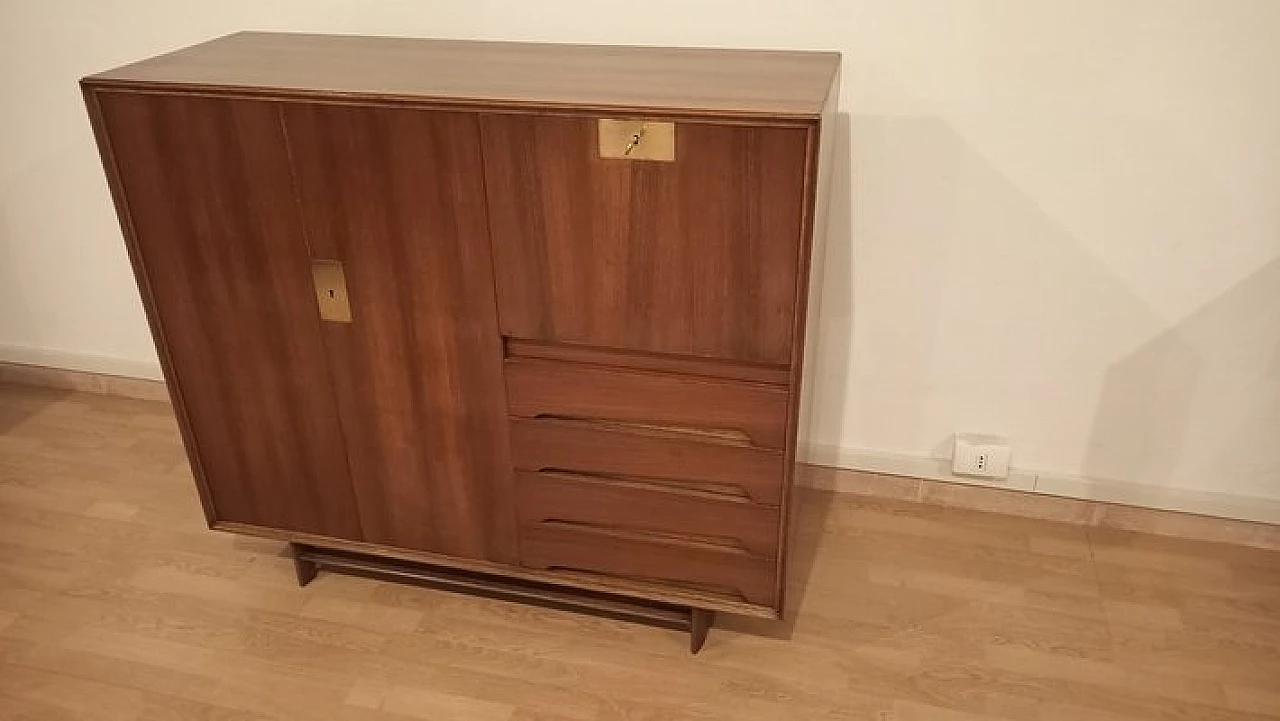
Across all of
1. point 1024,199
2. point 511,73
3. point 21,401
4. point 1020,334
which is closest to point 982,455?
point 1020,334

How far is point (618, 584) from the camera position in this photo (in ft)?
5.85

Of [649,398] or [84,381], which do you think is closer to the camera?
[649,398]

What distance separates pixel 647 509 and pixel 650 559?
112 mm

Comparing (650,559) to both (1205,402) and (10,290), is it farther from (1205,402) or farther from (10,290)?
(10,290)

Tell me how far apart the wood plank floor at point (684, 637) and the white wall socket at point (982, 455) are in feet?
0.40

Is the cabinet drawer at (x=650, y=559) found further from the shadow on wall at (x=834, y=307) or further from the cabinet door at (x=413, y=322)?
the shadow on wall at (x=834, y=307)

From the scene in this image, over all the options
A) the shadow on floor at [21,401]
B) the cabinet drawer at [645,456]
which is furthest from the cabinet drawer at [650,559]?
the shadow on floor at [21,401]

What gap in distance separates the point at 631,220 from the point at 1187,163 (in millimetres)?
1096

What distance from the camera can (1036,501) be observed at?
216cm

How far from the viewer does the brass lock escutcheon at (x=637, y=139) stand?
1.34 m

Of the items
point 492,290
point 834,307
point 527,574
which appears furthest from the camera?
point 834,307

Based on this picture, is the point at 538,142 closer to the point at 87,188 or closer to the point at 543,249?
the point at 543,249

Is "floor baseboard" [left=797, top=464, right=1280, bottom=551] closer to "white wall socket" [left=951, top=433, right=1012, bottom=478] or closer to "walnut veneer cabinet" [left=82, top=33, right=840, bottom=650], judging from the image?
"white wall socket" [left=951, top=433, right=1012, bottom=478]

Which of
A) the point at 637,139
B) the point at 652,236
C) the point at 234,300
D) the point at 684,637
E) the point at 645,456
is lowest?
the point at 684,637
